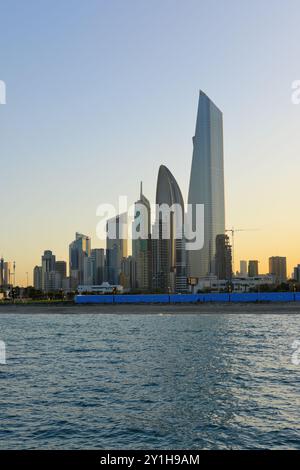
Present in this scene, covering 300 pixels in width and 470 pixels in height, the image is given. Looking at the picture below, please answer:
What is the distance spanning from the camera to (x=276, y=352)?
210 ft

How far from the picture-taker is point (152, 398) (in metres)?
37.4

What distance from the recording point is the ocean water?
27.7 meters

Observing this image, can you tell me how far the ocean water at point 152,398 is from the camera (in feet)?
90.9

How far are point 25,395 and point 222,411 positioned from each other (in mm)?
16221

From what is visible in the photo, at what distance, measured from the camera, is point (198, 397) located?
37.8 metres
